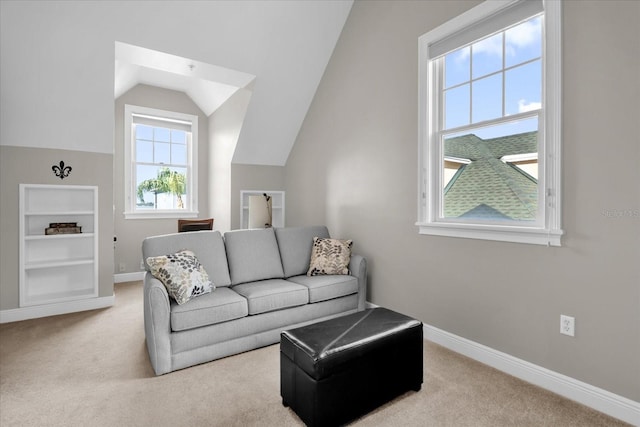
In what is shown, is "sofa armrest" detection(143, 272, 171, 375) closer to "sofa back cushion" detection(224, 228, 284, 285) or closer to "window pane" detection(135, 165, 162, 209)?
"sofa back cushion" detection(224, 228, 284, 285)

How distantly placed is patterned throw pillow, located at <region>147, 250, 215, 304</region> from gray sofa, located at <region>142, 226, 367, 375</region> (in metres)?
0.07

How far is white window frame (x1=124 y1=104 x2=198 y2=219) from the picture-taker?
517 centimetres

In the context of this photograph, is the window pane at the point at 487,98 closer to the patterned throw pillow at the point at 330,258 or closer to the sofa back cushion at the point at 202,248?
the patterned throw pillow at the point at 330,258

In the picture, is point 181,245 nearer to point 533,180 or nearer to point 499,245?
point 499,245

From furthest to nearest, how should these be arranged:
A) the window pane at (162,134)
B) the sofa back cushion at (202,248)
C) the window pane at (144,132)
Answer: the window pane at (162,134) < the window pane at (144,132) < the sofa back cushion at (202,248)

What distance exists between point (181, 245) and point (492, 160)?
8.72 ft

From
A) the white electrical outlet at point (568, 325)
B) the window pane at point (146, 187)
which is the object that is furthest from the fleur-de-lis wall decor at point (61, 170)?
the white electrical outlet at point (568, 325)

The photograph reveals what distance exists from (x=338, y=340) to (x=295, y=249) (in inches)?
70.1

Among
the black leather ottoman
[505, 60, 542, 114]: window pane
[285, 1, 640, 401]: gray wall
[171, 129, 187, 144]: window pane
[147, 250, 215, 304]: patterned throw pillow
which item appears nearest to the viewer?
the black leather ottoman

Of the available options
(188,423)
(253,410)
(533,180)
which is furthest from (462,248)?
(188,423)

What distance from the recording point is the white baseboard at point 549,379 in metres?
1.94

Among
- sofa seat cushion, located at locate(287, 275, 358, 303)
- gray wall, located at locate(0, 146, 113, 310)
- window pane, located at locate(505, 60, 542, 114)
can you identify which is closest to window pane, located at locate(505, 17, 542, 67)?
window pane, located at locate(505, 60, 542, 114)

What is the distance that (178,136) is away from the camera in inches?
223

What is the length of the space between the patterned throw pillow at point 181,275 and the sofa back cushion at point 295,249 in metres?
0.90
